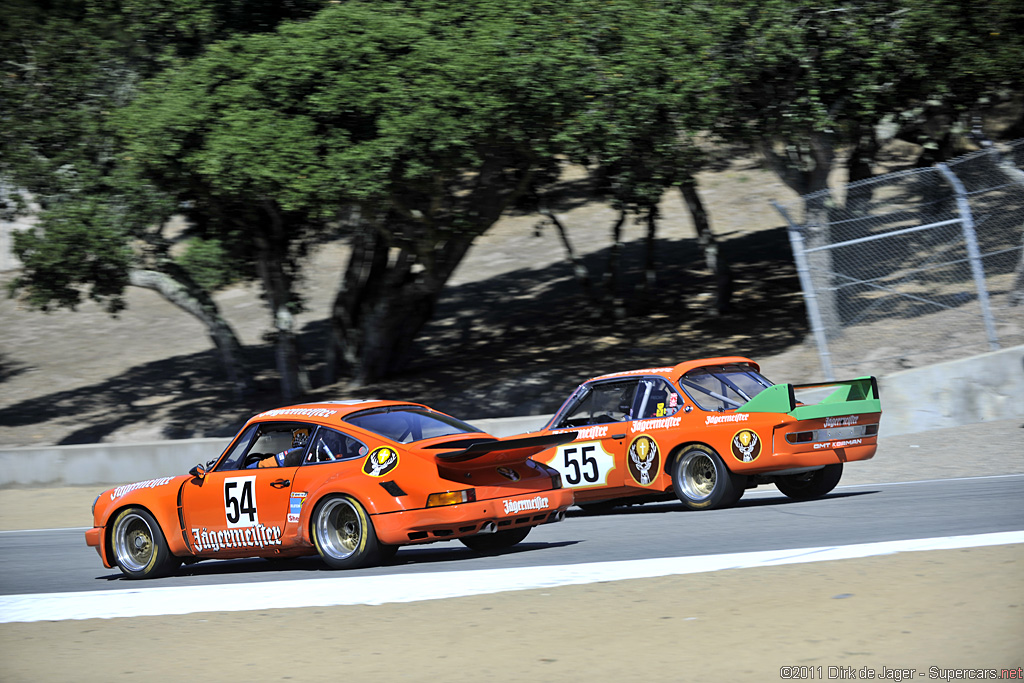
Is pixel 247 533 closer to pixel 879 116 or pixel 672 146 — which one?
pixel 672 146

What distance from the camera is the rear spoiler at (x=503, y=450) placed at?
826 cm

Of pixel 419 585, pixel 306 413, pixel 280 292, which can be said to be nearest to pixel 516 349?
pixel 280 292

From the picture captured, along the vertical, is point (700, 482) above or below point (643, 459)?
below

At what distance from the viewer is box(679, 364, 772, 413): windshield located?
1098cm

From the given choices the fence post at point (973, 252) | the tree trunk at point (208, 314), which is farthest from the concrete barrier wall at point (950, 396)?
the tree trunk at point (208, 314)

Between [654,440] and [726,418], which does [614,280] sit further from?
[726,418]

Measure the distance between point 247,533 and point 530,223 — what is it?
110ft

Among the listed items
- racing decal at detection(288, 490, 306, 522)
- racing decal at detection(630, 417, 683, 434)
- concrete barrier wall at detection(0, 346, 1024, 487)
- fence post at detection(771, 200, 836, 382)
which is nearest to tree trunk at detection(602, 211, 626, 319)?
fence post at detection(771, 200, 836, 382)

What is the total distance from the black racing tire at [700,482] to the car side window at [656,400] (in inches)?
17.6

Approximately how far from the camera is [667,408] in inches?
432

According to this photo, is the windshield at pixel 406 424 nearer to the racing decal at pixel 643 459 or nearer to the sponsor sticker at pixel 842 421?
the racing decal at pixel 643 459

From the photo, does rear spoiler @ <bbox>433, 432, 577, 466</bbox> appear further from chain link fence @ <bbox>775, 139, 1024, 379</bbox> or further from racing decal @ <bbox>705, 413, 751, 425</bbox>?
chain link fence @ <bbox>775, 139, 1024, 379</bbox>

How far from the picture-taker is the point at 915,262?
16047 mm

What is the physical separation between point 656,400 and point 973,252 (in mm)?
6849
